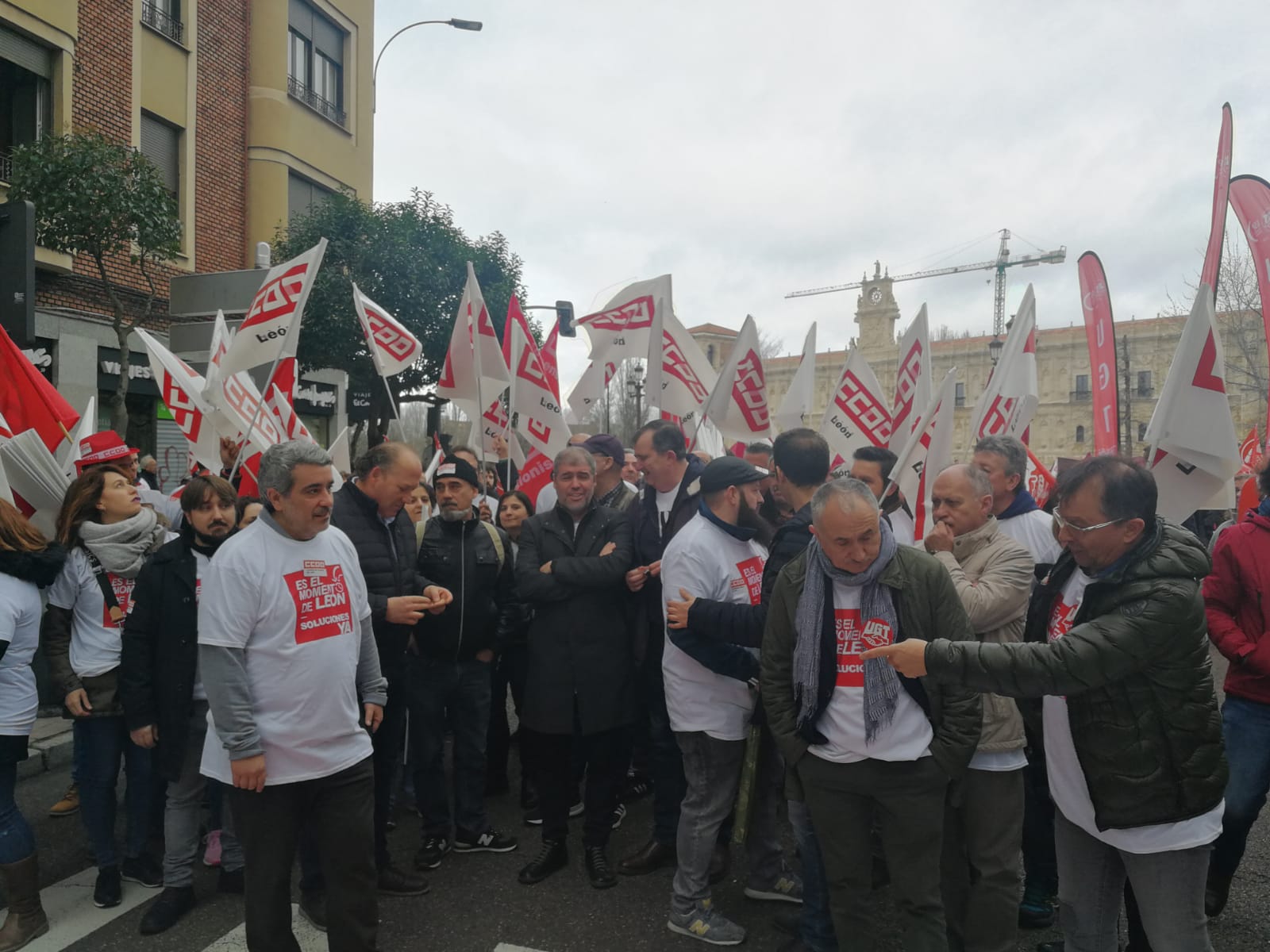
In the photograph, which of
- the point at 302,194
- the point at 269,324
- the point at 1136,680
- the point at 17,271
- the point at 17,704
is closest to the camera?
the point at 1136,680

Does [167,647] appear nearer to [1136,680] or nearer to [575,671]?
[575,671]

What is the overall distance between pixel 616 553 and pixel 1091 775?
2.34m

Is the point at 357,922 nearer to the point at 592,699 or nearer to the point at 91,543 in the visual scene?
the point at 592,699

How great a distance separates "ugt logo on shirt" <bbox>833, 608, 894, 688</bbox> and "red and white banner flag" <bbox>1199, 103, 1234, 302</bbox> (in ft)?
9.34

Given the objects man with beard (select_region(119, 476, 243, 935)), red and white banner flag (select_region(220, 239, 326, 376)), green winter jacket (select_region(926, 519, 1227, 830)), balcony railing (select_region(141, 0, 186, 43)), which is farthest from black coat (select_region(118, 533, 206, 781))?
balcony railing (select_region(141, 0, 186, 43))

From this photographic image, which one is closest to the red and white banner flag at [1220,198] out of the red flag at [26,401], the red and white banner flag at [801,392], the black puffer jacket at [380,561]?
the red and white banner flag at [801,392]

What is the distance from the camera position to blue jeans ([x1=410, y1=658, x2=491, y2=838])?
14.4ft

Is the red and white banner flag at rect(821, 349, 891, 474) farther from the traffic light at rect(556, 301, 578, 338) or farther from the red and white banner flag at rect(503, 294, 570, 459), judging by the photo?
the traffic light at rect(556, 301, 578, 338)

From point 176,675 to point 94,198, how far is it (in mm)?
8950

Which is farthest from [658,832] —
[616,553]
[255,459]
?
[255,459]

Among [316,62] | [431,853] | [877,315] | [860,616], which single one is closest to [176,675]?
[431,853]

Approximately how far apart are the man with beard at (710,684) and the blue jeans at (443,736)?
4.03ft

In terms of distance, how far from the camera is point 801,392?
8.44 m

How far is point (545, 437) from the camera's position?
677 cm
